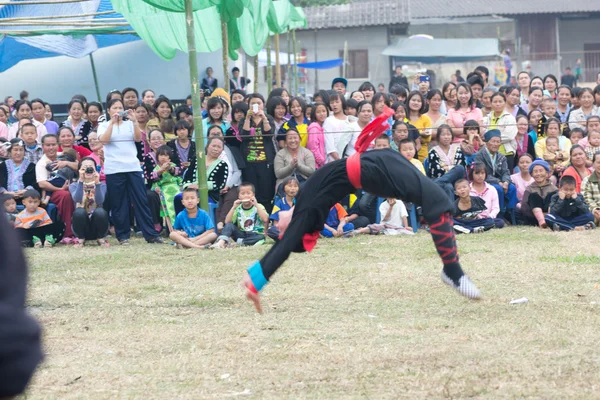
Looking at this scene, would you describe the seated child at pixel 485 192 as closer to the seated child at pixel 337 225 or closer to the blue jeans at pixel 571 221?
the blue jeans at pixel 571 221

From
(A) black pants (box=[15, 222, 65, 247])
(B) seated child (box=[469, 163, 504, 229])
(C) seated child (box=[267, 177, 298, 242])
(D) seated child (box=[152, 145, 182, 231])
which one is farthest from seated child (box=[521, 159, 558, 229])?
(A) black pants (box=[15, 222, 65, 247])

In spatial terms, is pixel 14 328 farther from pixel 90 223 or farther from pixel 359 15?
pixel 359 15

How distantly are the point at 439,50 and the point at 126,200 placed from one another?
18160mm

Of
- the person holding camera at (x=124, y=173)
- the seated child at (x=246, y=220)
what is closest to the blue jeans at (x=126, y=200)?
the person holding camera at (x=124, y=173)

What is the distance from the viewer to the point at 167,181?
28.4ft

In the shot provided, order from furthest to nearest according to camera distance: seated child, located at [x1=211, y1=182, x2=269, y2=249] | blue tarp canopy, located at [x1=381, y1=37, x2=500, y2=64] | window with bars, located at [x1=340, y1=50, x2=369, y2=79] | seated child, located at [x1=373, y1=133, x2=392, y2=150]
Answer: window with bars, located at [x1=340, y1=50, x2=369, y2=79] → blue tarp canopy, located at [x1=381, y1=37, x2=500, y2=64] → seated child, located at [x1=211, y1=182, x2=269, y2=249] → seated child, located at [x1=373, y1=133, x2=392, y2=150]

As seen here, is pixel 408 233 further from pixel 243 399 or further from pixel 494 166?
pixel 243 399

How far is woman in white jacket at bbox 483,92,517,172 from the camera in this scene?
9219mm

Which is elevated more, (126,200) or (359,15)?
(359,15)

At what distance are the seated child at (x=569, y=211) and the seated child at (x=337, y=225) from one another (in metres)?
1.93

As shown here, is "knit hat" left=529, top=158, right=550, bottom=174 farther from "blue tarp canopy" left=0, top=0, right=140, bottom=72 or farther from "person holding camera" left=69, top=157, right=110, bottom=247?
"blue tarp canopy" left=0, top=0, right=140, bottom=72

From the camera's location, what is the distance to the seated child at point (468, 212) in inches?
332

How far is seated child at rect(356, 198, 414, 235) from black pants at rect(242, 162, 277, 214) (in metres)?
1.01

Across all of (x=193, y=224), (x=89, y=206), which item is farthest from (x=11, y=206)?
(x=193, y=224)
